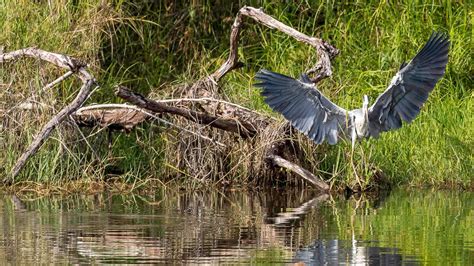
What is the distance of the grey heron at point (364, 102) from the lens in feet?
27.2

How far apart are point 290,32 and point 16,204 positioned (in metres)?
2.74

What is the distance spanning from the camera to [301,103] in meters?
8.49

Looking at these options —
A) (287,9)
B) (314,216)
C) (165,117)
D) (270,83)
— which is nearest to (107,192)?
(165,117)

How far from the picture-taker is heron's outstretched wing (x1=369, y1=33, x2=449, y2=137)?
8.27 metres

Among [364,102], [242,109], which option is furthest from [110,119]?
[364,102]

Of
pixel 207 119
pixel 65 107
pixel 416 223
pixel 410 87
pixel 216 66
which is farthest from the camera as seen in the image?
pixel 216 66

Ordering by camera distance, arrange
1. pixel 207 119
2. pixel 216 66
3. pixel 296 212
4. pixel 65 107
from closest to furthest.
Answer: pixel 296 212 → pixel 65 107 → pixel 207 119 → pixel 216 66

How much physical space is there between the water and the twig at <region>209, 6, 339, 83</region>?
1.04 meters

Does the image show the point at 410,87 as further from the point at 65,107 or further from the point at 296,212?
the point at 65,107

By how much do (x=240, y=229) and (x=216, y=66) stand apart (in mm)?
4840

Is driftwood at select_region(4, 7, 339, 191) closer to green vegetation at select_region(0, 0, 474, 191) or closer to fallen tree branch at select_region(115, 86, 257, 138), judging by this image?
fallen tree branch at select_region(115, 86, 257, 138)

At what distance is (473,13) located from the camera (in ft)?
35.8

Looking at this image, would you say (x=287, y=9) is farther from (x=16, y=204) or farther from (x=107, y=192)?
(x=16, y=204)

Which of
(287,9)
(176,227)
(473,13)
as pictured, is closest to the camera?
(176,227)
